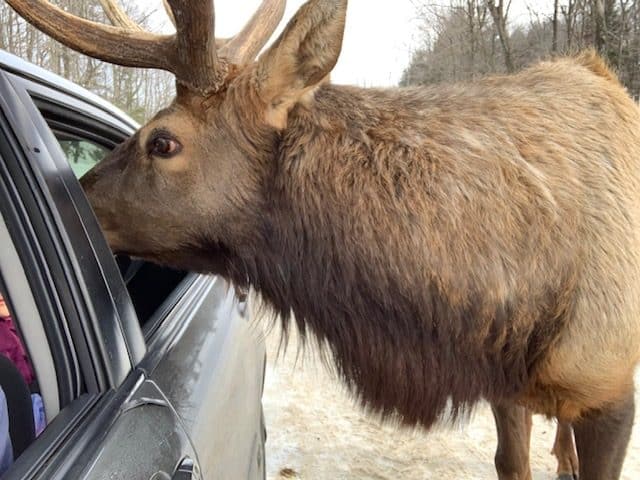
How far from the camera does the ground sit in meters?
3.65

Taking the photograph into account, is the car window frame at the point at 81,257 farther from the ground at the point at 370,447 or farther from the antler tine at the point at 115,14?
the ground at the point at 370,447

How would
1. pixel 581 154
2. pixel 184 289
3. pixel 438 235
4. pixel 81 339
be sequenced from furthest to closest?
pixel 184 289
pixel 581 154
pixel 438 235
pixel 81 339

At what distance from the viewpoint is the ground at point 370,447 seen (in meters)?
3.65

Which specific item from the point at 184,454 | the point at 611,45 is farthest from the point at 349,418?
the point at 611,45

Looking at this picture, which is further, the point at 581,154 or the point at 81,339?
the point at 581,154

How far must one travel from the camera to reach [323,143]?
2045mm

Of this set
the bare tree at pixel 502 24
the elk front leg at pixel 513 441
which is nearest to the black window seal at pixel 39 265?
the elk front leg at pixel 513 441

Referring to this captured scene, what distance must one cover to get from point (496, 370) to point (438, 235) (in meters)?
0.59

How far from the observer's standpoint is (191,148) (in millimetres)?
2047

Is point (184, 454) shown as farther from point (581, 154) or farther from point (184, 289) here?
point (581, 154)

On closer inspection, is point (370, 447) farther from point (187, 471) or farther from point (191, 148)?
point (187, 471)

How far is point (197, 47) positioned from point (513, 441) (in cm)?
247

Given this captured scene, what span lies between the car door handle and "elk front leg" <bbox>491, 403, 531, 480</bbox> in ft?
6.93

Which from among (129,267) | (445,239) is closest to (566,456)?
(445,239)
